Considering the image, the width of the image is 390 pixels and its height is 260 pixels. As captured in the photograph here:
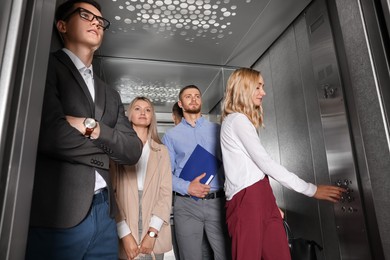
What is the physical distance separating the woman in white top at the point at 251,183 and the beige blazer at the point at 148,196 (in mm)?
560

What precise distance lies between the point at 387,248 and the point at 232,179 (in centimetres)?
74

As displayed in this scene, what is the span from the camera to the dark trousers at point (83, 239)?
0.88 metres

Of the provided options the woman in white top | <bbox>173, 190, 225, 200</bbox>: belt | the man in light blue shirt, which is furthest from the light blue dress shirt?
the woman in white top

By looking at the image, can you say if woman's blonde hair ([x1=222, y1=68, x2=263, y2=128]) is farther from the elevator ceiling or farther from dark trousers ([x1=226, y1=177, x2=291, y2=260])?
the elevator ceiling

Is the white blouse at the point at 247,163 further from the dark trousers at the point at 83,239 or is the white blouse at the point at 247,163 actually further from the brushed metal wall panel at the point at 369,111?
the dark trousers at the point at 83,239

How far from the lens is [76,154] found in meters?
0.95

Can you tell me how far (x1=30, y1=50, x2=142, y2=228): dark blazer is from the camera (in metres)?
0.90

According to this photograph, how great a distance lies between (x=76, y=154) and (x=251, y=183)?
0.88 metres

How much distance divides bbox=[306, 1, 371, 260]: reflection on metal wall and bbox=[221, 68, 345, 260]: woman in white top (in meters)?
0.11

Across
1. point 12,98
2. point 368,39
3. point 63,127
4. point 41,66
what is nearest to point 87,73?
point 63,127

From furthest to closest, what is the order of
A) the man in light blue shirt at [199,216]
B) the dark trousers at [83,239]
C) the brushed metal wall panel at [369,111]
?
1. the man in light blue shirt at [199,216]
2. the brushed metal wall panel at [369,111]
3. the dark trousers at [83,239]

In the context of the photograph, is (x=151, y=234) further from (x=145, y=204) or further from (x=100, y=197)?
(x=100, y=197)

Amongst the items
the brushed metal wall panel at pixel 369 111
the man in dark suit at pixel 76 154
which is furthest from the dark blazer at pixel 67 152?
the brushed metal wall panel at pixel 369 111

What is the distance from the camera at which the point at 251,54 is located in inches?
118
